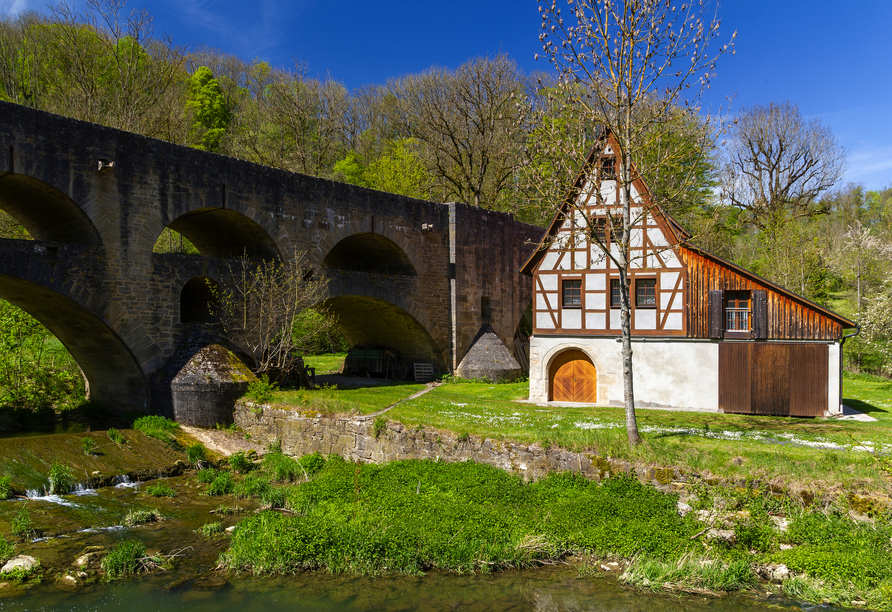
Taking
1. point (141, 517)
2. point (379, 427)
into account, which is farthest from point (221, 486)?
point (379, 427)

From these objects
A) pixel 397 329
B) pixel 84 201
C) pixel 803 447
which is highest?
pixel 84 201

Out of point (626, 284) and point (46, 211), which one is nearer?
point (626, 284)

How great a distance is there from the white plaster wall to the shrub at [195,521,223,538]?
9.13 meters

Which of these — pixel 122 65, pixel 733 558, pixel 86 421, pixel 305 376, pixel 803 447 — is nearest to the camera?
pixel 733 558

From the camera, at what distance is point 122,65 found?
25.4 metres

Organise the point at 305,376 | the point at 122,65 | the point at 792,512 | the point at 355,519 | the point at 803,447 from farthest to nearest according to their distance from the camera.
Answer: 1. the point at 122,65
2. the point at 305,376
3. the point at 803,447
4. the point at 355,519
5. the point at 792,512

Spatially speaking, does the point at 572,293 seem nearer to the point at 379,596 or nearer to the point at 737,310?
the point at 737,310

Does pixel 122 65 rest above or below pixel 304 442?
above

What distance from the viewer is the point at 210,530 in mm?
9219

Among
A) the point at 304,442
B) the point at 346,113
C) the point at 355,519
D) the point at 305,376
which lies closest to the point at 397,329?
the point at 305,376

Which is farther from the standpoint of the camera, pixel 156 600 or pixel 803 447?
pixel 803 447

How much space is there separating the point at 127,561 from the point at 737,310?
42.7 feet

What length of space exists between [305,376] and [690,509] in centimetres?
1164

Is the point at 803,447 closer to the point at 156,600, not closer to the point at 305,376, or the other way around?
the point at 156,600
